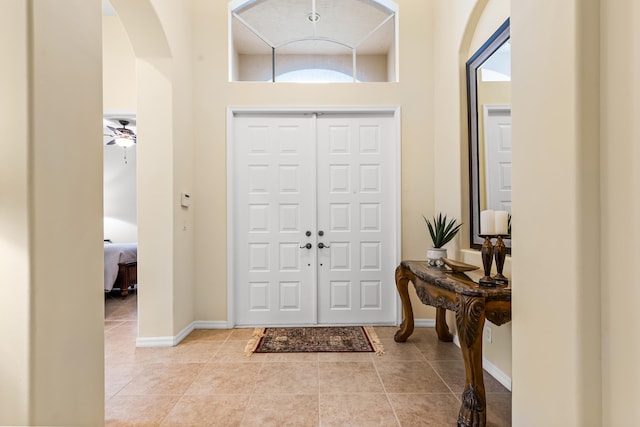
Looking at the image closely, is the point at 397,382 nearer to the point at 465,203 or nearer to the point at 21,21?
the point at 465,203

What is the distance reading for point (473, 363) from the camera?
1.78 m

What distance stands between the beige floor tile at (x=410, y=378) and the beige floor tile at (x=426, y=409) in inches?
2.8

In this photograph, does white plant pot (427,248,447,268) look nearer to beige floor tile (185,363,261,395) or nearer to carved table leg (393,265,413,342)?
carved table leg (393,265,413,342)

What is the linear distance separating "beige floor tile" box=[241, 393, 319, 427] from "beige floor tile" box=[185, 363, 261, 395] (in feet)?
0.58

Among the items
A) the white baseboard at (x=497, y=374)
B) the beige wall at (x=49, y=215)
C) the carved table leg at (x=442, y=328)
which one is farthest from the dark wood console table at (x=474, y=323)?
the beige wall at (x=49, y=215)

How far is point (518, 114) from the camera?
129cm

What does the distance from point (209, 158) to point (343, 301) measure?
214 cm

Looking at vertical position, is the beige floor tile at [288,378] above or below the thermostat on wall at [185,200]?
below

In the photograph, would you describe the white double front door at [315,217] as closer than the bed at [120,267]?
Yes

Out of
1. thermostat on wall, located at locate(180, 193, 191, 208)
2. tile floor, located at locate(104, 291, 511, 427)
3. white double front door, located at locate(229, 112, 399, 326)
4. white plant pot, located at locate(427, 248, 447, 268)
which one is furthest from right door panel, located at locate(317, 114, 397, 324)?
thermostat on wall, located at locate(180, 193, 191, 208)

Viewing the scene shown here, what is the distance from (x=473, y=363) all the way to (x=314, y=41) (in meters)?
3.41

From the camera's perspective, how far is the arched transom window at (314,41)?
11.5ft

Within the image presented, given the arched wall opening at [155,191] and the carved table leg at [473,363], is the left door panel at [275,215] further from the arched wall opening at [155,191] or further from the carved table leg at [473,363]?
the carved table leg at [473,363]

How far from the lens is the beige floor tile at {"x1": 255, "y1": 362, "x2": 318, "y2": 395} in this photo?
7.12 feet
